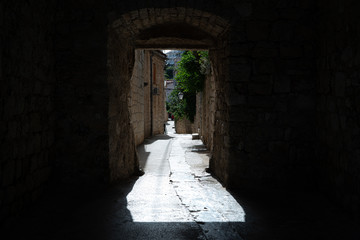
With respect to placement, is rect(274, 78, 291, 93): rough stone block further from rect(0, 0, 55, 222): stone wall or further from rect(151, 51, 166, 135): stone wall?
rect(151, 51, 166, 135): stone wall

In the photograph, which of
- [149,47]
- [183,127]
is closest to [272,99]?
[149,47]

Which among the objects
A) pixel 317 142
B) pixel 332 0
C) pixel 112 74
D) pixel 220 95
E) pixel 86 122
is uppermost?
pixel 332 0

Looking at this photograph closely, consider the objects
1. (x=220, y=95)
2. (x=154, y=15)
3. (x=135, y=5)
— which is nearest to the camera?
(x=135, y=5)

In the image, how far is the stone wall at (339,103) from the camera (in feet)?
9.50

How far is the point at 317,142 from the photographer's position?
148 inches

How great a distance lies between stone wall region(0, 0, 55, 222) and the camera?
2709 mm

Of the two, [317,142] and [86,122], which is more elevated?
[86,122]

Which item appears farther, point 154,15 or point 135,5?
point 154,15

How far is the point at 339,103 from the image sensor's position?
10.5 ft

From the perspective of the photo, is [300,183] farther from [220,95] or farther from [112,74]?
[112,74]

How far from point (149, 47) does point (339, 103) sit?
11.1 ft

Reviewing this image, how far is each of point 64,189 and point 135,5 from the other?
98.9 inches

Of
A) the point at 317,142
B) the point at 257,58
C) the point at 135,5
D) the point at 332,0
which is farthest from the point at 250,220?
the point at 135,5

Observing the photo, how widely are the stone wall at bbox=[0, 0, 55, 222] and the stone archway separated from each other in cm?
76
